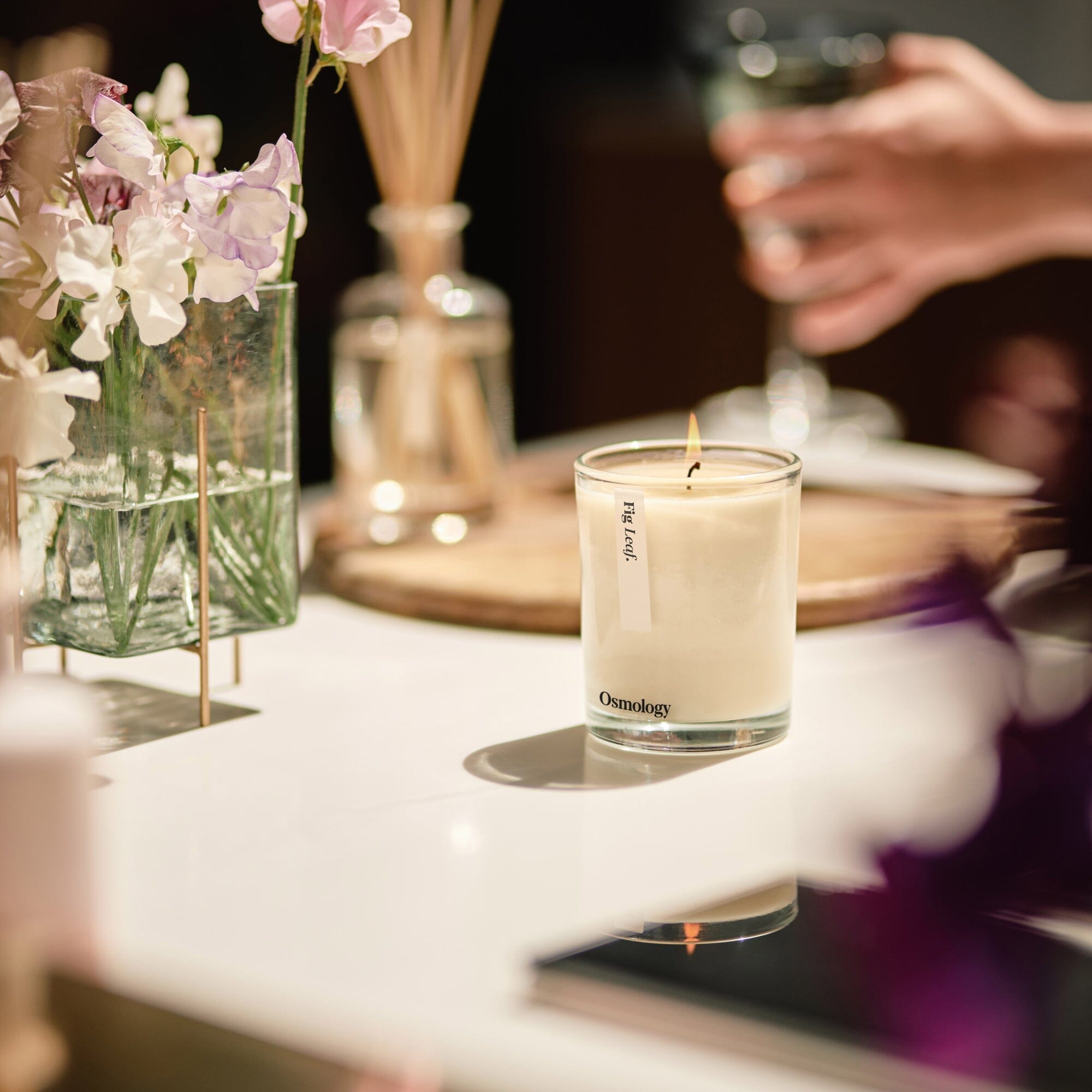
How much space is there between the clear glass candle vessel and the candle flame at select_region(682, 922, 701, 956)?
14 cm

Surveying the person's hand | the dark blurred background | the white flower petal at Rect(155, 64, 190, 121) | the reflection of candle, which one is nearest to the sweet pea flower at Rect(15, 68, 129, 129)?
the white flower petal at Rect(155, 64, 190, 121)

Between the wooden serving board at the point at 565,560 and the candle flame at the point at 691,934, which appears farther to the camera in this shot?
the wooden serving board at the point at 565,560

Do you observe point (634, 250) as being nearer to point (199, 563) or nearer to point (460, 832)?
point (199, 563)

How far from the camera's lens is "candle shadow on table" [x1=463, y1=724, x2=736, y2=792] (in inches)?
22.5

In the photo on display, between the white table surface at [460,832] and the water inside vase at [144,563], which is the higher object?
the water inside vase at [144,563]

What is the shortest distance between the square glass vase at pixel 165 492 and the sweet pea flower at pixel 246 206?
61 millimetres

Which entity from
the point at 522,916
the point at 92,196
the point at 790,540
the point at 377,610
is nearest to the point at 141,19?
the point at 377,610

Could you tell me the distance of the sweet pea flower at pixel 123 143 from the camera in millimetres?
520

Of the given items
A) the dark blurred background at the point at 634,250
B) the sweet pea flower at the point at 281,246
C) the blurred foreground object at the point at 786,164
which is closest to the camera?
the sweet pea flower at the point at 281,246

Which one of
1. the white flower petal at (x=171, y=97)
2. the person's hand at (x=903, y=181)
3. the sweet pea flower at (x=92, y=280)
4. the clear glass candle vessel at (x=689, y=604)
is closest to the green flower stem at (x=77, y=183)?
the sweet pea flower at (x=92, y=280)

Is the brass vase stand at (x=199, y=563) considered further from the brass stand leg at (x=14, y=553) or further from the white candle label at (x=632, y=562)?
the white candle label at (x=632, y=562)

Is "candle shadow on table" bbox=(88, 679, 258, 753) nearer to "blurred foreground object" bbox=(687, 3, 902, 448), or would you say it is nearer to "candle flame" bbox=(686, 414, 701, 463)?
"candle flame" bbox=(686, 414, 701, 463)

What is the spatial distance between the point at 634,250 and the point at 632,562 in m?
2.13

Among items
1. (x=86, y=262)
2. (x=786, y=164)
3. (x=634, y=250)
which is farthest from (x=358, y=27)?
(x=634, y=250)
